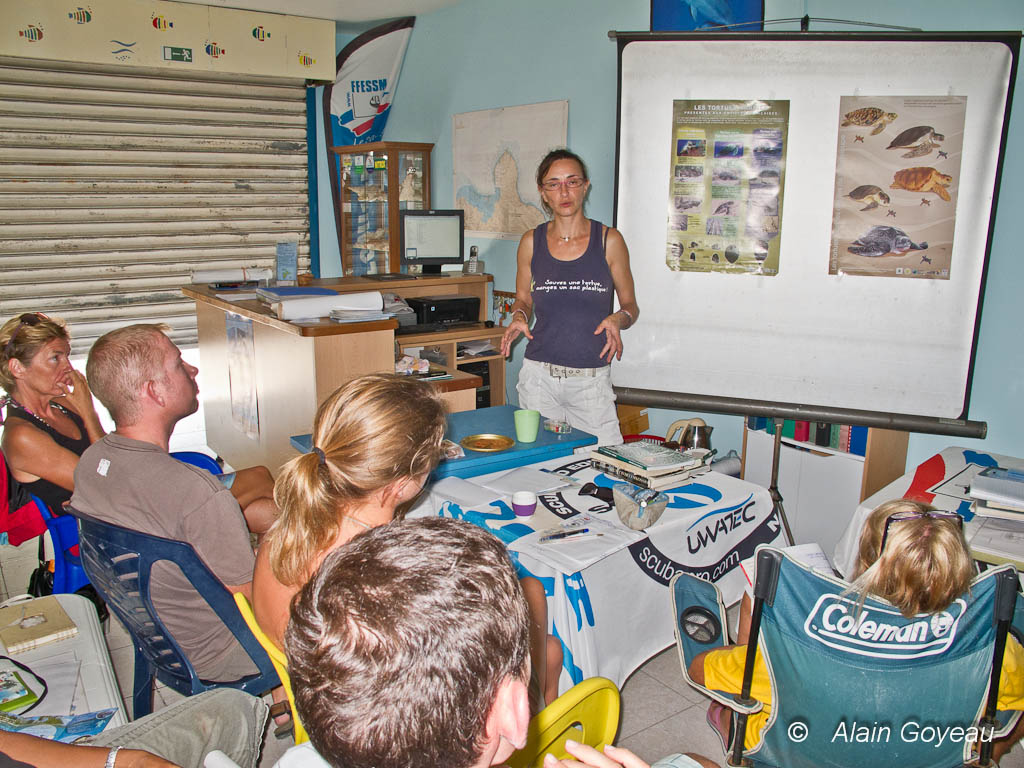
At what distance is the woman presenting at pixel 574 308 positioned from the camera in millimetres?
3293

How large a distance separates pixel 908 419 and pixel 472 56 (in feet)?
13.1

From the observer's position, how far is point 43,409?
2.77m

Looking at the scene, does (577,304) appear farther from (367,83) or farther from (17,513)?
(367,83)

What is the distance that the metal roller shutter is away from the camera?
5.66 m

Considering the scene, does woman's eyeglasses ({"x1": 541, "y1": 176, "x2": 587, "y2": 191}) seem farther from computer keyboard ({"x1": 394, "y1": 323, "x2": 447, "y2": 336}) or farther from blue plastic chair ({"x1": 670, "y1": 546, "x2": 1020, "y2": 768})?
blue plastic chair ({"x1": 670, "y1": 546, "x2": 1020, "y2": 768})

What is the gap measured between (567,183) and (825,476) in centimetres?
183

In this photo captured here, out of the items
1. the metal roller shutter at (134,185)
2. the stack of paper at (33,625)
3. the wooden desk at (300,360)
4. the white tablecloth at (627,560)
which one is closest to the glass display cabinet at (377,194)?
the metal roller shutter at (134,185)

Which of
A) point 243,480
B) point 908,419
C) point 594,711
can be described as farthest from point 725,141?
point 594,711

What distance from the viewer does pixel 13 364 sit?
8.91 ft

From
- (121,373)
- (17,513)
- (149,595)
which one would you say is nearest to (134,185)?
(17,513)

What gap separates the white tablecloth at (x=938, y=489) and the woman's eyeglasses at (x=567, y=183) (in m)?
1.70

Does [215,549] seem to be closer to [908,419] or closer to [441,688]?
[441,688]

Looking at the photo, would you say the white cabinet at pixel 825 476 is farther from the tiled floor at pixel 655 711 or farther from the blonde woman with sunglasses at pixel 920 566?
the blonde woman with sunglasses at pixel 920 566

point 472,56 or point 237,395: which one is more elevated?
point 472,56
